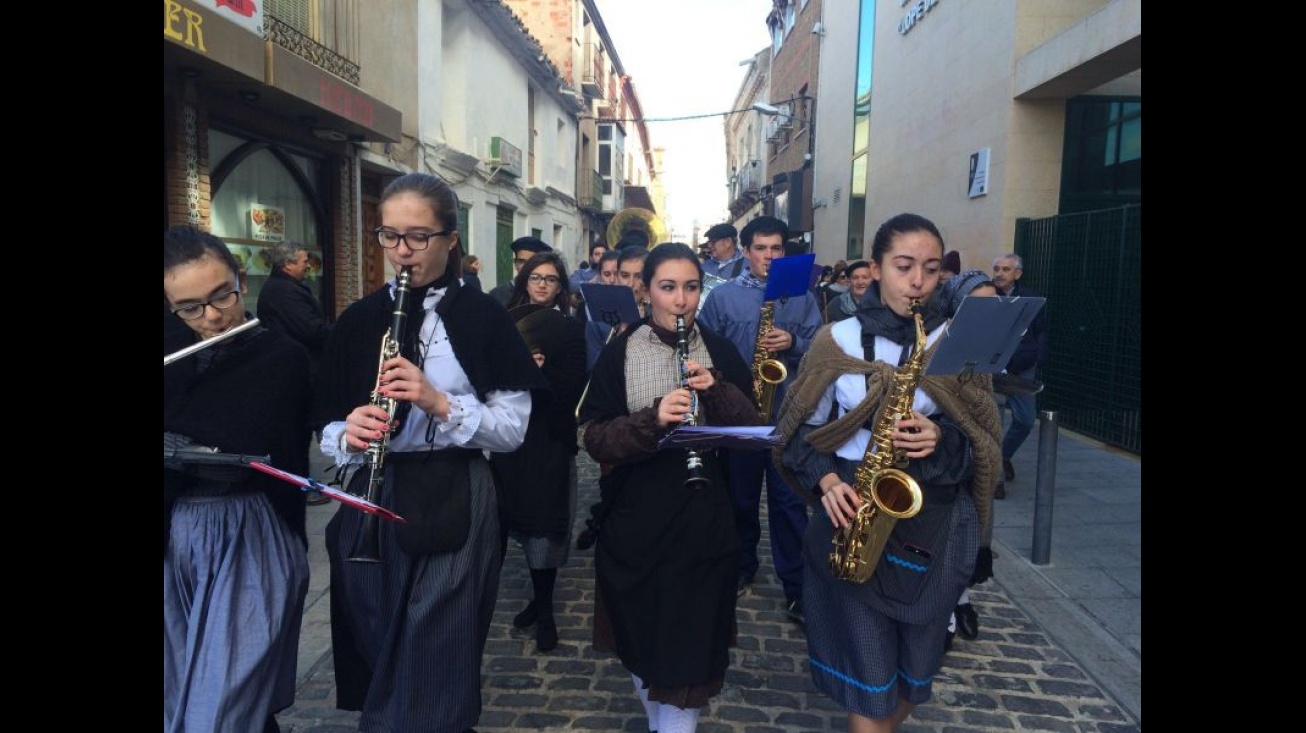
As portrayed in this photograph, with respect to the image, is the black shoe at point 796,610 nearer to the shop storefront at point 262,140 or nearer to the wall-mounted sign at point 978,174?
the shop storefront at point 262,140

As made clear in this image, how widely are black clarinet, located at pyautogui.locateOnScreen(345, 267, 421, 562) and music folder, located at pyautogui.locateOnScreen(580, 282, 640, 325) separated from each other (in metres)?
1.74

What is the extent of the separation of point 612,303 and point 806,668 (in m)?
1.98

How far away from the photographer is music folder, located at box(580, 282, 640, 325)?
3.90 m

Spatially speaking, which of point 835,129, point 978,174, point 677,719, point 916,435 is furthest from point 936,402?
point 835,129

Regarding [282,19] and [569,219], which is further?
[569,219]

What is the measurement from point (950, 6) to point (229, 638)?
1186cm

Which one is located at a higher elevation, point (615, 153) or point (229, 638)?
point (615, 153)

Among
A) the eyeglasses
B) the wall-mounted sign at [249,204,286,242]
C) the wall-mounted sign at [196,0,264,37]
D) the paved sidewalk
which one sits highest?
the wall-mounted sign at [196,0,264,37]

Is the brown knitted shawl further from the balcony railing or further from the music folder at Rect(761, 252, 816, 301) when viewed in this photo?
the balcony railing

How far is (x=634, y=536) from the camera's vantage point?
100 inches

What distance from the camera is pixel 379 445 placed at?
2.10 meters

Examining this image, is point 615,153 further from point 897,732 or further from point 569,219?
point 897,732

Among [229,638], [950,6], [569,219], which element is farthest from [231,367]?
[569,219]

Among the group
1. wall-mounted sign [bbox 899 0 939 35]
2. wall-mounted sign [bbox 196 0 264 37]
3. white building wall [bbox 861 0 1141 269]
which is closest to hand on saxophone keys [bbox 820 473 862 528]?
wall-mounted sign [bbox 196 0 264 37]
